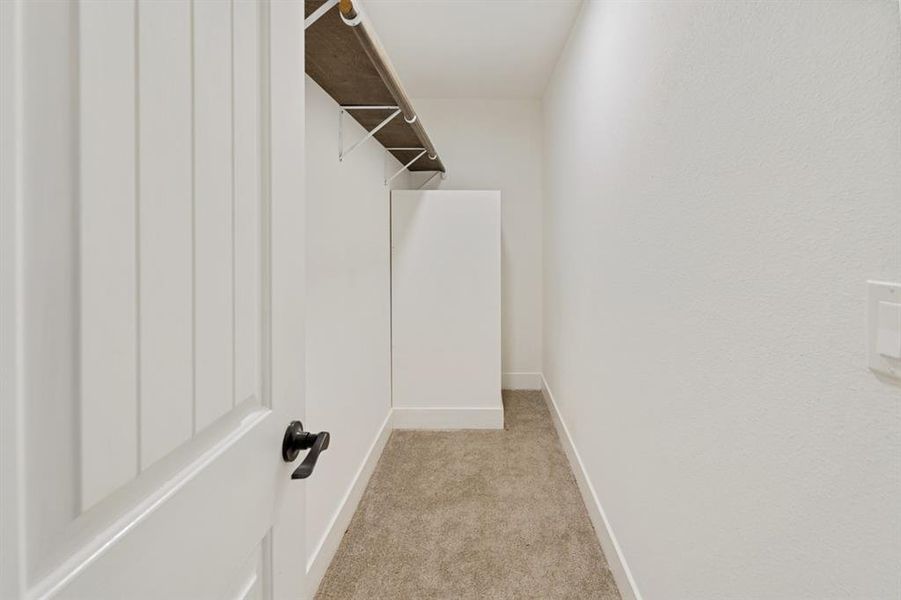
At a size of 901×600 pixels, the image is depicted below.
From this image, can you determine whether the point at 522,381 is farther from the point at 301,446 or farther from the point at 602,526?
the point at 301,446

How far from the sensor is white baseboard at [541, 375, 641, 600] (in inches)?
58.9

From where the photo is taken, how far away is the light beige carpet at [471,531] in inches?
63.4

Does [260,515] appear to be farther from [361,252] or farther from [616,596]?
[361,252]

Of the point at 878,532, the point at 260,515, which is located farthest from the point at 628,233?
the point at 260,515

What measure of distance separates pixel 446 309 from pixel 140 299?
2.69 m

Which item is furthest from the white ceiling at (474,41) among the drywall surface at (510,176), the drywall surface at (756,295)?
the drywall surface at (756,295)

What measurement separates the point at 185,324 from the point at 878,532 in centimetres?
88

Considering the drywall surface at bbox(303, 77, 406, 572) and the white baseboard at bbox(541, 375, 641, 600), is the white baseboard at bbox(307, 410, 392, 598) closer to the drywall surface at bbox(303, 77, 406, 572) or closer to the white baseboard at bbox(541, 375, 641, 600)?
the drywall surface at bbox(303, 77, 406, 572)

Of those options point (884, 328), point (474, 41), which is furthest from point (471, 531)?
point (474, 41)

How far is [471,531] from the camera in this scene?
192 centimetres

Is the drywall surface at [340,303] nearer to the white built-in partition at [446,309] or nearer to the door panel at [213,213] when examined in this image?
the white built-in partition at [446,309]

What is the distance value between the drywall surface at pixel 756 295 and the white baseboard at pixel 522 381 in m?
2.23

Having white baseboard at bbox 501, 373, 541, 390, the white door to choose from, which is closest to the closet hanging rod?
the white door

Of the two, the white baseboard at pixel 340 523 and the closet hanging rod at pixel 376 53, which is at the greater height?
the closet hanging rod at pixel 376 53
